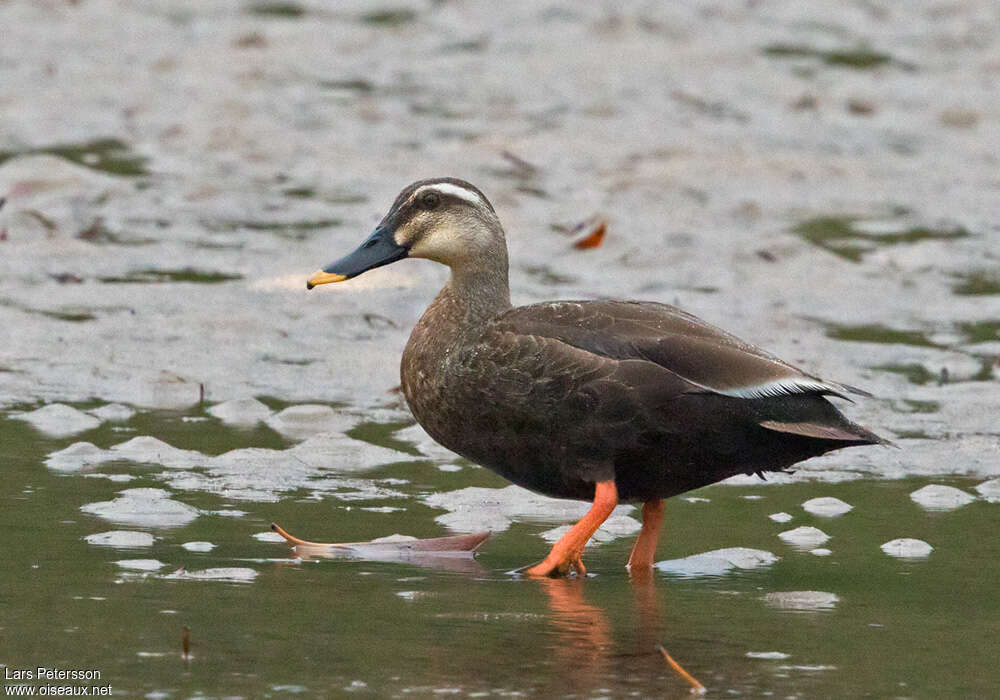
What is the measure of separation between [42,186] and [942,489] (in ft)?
24.7

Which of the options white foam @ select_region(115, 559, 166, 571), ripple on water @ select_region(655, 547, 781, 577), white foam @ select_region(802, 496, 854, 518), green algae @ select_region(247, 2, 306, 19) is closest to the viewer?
white foam @ select_region(115, 559, 166, 571)

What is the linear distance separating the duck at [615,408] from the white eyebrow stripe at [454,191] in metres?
0.58

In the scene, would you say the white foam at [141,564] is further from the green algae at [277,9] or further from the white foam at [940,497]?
the green algae at [277,9]

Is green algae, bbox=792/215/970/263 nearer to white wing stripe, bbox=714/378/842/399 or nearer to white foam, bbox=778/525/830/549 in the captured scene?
white foam, bbox=778/525/830/549

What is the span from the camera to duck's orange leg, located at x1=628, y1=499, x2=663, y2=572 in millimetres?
6339

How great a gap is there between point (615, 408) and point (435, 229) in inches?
47.8

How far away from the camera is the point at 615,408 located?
642 cm

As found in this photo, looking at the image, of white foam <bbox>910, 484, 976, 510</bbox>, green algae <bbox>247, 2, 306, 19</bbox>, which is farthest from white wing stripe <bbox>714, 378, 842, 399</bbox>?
green algae <bbox>247, 2, 306, 19</bbox>

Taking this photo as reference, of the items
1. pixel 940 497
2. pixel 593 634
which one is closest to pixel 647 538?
pixel 593 634

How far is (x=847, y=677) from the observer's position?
16.4ft

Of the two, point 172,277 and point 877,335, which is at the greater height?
point 877,335

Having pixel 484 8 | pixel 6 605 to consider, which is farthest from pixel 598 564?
pixel 484 8

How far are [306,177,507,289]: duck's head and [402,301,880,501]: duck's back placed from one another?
594mm

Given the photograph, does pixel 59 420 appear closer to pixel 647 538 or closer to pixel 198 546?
pixel 198 546
